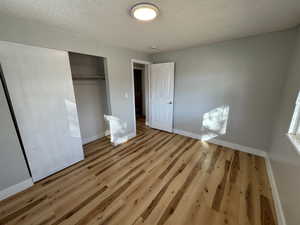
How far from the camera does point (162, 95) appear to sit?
12.0ft

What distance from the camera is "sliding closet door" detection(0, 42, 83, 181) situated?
1594mm

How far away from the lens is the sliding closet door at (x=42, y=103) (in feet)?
5.23

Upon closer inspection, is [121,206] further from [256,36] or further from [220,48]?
[256,36]

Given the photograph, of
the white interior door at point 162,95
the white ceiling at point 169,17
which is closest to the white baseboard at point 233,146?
the white interior door at point 162,95

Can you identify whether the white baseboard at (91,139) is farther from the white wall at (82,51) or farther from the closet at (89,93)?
the white wall at (82,51)

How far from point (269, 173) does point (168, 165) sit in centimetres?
163

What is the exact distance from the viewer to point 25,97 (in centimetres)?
168

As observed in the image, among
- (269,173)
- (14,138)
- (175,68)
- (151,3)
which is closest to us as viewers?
(151,3)

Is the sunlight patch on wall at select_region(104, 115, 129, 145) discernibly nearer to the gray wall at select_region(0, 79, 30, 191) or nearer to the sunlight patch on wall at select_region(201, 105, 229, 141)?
the gray wall at select_region(0, 79, 30, 191)

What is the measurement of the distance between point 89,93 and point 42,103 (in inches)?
49.8

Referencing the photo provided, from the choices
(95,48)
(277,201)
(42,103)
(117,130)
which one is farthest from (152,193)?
(95,48)

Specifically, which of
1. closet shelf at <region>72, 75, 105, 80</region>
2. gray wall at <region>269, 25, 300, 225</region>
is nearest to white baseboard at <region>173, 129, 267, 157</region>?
gray wall at <region>269, 25, 300, 225</region>

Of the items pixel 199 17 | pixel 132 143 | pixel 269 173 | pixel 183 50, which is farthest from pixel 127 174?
pixel 183 50

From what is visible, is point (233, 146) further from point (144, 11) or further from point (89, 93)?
point (89, 93)
